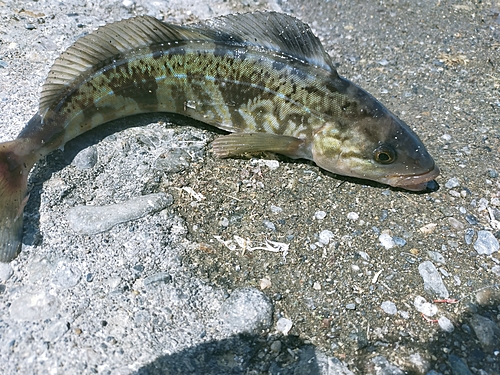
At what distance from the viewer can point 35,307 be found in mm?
2816

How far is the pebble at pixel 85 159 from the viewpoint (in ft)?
11.9

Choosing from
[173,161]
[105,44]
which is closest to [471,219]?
[173,161]

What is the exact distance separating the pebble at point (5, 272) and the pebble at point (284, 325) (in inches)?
68.3

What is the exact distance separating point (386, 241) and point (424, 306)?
1.73 feet

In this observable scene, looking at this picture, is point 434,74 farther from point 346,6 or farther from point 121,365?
point 121,365

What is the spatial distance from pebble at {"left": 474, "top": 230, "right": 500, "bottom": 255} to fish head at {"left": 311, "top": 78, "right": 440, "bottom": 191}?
0.54 meters

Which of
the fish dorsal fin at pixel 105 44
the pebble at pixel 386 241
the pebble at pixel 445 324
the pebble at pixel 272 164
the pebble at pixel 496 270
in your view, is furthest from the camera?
Result: the pebble at pixel 272 164

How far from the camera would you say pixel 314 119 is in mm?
3617

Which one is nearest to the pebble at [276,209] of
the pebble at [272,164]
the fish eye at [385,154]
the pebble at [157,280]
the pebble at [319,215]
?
the pebble at [319,215]

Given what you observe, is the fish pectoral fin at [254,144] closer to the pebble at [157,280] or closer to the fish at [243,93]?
the fish at [243,93]

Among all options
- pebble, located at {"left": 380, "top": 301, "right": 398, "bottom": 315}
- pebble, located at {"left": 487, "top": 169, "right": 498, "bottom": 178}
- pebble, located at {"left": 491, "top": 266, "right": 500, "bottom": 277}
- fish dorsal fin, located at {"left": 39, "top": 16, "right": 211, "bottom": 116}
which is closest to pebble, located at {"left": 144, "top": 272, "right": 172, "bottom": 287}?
pebble, located at {"left": 380, "top": 301, "right": 398, "bottom": 315}

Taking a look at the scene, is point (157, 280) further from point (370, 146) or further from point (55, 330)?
point (370, 146)

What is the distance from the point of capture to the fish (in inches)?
137

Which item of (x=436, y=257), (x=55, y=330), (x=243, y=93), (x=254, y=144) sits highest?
(x=243, y=93)
